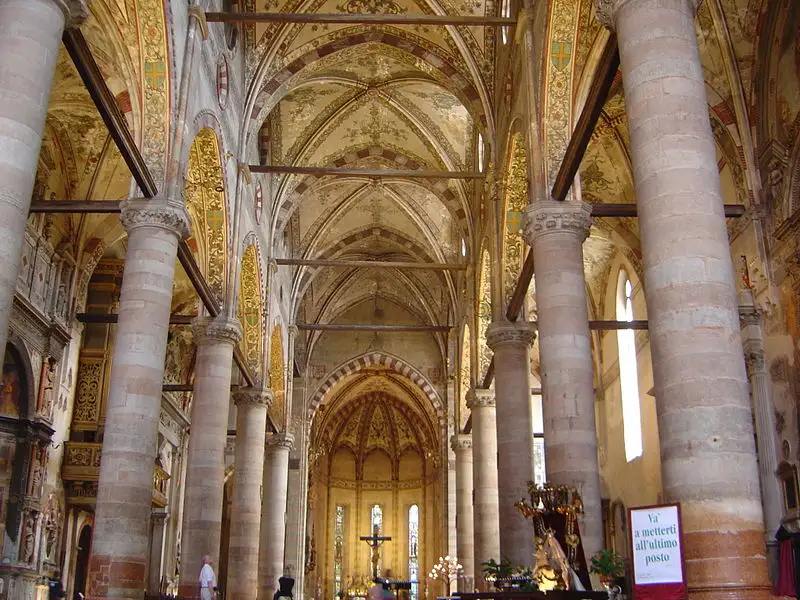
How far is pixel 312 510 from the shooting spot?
139 feet

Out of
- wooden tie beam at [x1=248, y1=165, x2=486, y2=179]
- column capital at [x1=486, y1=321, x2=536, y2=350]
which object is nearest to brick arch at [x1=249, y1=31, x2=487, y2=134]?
wooden tie beam at [x1=248, y1=165, x2=486, y2=179]

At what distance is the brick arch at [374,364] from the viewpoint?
36469 millimetres

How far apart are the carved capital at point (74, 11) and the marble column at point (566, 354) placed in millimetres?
7025

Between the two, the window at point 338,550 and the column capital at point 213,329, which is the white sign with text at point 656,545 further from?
the window at point 338,550

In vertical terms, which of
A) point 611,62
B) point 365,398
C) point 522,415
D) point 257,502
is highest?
point 365,398

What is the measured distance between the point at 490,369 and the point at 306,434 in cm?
1493

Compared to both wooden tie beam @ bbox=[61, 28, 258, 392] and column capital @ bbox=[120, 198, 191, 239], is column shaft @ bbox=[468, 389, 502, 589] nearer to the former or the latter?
wooden tie beam @ bbox=[61, 28, 258, 392]

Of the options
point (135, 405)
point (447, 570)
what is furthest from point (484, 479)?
point (135, 405)

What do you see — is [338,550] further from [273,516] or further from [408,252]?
[408,252]

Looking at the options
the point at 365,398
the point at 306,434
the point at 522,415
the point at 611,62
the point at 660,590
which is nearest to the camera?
the point at 660,590

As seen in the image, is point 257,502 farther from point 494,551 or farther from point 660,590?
point 660,590

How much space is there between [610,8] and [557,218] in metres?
4.80

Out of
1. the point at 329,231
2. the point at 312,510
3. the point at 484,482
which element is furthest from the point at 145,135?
the point at 312,510

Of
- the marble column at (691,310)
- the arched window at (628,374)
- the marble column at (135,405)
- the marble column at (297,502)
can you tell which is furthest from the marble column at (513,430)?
the marble column at (297,502)
